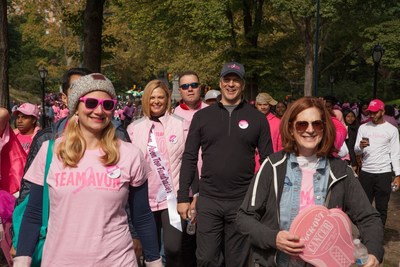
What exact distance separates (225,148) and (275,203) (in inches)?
77.1

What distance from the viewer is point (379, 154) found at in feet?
25.6

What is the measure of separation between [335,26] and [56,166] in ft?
118

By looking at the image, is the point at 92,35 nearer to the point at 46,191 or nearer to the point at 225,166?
the point at 225,166

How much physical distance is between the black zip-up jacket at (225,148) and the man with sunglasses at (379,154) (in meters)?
3.30

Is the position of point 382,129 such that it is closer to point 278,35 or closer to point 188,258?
point 188,258

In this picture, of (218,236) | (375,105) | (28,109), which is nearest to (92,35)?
(28,109)

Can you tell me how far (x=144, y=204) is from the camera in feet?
10.3

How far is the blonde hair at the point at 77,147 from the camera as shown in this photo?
2836mm

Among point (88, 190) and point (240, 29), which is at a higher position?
point (240, 29)

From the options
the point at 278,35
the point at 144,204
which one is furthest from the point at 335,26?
the point at 144,204

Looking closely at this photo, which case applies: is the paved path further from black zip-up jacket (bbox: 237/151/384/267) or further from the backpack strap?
black zip-up jacket (bbox: 237/151/384/267)

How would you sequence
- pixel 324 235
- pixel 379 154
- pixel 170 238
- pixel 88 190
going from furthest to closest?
pixel 379 154 → pixel 170 238 → pixel 88 190 → pixel 324 235

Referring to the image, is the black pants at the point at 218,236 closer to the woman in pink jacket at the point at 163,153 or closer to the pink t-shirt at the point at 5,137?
the woman in pink jacket at the point at 163,153

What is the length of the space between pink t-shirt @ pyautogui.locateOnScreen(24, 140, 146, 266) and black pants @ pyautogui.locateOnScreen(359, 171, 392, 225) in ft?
18.6
